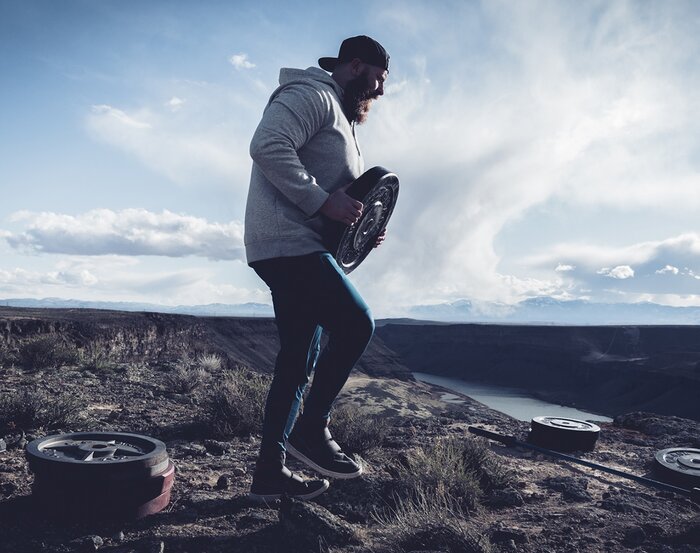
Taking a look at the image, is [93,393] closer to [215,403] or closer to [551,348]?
[215,403]

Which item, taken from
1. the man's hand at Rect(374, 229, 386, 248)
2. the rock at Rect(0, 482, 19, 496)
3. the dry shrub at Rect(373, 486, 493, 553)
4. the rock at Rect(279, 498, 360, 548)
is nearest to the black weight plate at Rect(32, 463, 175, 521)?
the rock at Rect(0, 482, 19, 496)

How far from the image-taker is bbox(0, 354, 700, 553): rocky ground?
2350 millimetres

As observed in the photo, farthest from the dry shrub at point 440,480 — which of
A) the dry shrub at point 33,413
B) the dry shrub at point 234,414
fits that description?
the dry shrub at point 33,413

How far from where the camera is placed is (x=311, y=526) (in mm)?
2414

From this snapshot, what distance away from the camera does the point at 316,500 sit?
3053 millimetres

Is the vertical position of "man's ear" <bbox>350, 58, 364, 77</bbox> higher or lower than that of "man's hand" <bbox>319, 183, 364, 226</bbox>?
higher

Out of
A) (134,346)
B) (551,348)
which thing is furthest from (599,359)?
(134,346)

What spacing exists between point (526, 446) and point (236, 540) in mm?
3449

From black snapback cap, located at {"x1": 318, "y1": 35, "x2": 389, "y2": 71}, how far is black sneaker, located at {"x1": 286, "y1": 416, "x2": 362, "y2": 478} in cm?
197

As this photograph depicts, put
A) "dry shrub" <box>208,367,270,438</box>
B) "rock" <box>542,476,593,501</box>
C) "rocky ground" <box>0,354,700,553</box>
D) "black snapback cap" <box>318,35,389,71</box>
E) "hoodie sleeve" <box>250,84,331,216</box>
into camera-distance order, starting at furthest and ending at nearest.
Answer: "dry shrub" <box>208,367,270,438</box>
"rock" <box>542,476,593,501</box>
"black snapback cap" <box>318,35,389,71</box>
"hoodie sleeve" <box>250,84,331,216</box>
"rocky ground" <box>0,354,700,553</box>

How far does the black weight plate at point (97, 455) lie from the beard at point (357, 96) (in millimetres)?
2004

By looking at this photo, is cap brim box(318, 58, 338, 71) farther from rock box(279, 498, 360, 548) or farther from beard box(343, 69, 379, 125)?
rock box(279, 498, 360, 548)

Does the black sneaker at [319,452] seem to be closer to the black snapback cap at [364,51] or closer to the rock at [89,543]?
the rock at [89,543]

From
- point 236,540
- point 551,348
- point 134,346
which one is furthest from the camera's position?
point 551,348
